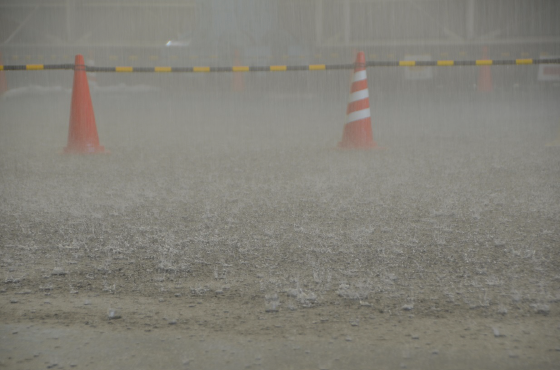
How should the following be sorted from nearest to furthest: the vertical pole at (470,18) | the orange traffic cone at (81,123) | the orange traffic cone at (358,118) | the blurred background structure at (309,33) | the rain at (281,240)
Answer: the rain at (281,240)
the orange traffic cone at (81,123)
the orange traffic cone at (358,118)
the vertical pole at (470,18)
the blurred background structure at (309,33)

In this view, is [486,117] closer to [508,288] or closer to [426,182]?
[426,182]

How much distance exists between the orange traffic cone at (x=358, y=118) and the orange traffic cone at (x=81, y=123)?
88.5 inches

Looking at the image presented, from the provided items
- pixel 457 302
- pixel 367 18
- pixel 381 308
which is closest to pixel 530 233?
pixel 457 302

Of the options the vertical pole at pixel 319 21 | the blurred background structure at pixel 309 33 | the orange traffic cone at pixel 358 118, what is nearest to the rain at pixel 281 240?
the orange traffic cone at pixel 358 118

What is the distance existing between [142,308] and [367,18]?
17.3 m

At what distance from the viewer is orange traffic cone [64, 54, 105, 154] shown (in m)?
5.35

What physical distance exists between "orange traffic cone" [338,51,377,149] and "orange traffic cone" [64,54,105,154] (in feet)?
7.38

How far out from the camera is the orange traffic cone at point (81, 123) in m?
5.35

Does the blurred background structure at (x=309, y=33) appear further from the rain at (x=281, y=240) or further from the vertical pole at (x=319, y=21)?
the rain at (x=281, y=240)

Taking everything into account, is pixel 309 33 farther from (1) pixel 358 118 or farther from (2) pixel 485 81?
(1) pixel 358 118

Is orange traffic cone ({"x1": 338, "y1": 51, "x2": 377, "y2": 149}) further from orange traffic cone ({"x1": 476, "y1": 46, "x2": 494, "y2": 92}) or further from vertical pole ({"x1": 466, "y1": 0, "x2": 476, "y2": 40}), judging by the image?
vertical pole ({"x1": 466, "y1": 0, "x2": 476, "y2": 40})

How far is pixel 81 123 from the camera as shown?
5.43 meters

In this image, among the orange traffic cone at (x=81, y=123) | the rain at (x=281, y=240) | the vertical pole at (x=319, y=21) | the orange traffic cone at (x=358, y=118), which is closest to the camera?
the rain at (x=281, y=240)

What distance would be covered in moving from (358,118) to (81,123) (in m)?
2.52
